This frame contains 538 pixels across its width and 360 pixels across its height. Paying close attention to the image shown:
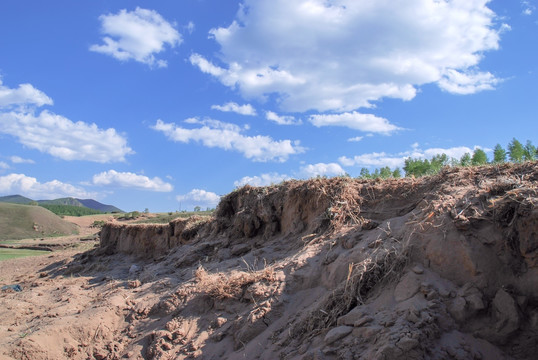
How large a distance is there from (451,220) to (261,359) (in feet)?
8.11

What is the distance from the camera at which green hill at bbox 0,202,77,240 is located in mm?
27803

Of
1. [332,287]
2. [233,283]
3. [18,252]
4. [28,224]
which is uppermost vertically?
[28,224]

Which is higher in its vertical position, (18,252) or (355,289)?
(355,289)

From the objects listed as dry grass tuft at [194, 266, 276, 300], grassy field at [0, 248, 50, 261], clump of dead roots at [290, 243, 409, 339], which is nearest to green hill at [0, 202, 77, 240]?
grassy field at [0, 248, 50, 261]

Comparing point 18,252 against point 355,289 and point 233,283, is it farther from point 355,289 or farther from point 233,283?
point 355,289

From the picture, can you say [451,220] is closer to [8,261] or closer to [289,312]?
[289,312]

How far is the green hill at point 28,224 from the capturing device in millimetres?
27803

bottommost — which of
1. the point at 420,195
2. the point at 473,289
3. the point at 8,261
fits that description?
the point at 8,261

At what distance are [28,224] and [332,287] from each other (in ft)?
100

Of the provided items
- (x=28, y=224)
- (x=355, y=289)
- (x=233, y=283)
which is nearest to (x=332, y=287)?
(x=355, y=289)

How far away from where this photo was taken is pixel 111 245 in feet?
45.8

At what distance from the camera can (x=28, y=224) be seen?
95.6 feet

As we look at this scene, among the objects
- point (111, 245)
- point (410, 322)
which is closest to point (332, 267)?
point (410, 322)

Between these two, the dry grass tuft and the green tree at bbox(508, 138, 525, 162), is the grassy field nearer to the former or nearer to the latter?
the dry grass tuft
